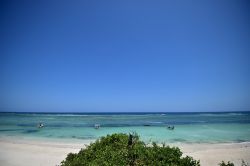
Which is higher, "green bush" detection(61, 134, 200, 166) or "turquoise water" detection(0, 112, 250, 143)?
"green bush" detection(61, 134, 200, 166)

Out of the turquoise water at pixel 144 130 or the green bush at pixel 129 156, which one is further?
the turquoise water at pixel 144 130

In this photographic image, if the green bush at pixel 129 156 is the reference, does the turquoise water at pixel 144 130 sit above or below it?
below

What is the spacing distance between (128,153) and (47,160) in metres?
11.9

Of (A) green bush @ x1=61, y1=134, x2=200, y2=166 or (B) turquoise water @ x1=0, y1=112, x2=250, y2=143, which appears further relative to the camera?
(B) turquoise water @ x1=0, y1=112, x2=250, y2=143

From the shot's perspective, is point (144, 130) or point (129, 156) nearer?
point (129, 156)

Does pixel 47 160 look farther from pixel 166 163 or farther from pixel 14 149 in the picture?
pixel 166 163

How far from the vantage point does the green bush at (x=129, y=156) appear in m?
5.39

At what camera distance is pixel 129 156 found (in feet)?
18.3

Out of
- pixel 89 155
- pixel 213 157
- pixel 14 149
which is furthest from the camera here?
pixel 14 149

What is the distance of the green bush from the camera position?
5.39m

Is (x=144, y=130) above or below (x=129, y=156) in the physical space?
below

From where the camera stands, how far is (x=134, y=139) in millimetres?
6105

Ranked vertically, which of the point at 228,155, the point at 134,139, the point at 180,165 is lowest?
the point at 228,155

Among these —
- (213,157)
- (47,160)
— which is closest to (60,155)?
(47,160)
